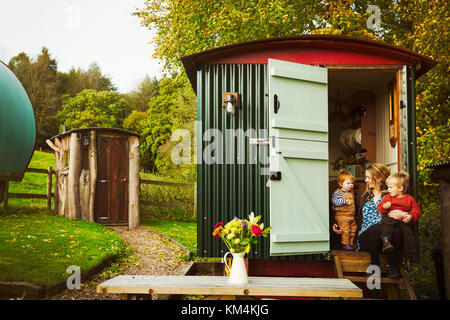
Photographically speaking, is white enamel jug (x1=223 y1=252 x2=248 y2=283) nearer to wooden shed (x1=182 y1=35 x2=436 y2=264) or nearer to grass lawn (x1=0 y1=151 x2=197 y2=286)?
wooden shed (x1=182 y1=35 x2=436 y2=264)

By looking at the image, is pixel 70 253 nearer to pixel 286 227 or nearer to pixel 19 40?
pixel 286 227

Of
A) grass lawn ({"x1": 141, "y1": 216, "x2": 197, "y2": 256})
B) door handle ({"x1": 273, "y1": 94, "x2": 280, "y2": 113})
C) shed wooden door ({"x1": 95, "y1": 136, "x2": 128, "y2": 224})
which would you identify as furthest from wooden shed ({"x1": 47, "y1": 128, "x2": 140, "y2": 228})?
door handle ({"x1": 273, "y1": 94, "x2": 280, "y2": 113})

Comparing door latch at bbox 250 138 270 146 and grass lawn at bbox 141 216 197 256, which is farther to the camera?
grass lawn at bbox 141 216 197 256

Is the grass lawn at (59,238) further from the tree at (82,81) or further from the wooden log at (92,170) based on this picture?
the tree at (82,81)

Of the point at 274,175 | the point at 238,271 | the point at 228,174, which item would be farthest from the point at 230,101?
the point at 238,271

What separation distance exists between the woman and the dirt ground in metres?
2.68

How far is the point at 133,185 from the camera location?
11.3 meters

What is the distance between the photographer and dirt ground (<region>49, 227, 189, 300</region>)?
537 centimetres

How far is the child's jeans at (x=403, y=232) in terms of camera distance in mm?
4488

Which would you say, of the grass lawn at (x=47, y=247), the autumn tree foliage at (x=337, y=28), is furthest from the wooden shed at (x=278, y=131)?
the autumn tree foliage at (x=337, y=28)

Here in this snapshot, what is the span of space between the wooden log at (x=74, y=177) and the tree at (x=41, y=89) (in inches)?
536

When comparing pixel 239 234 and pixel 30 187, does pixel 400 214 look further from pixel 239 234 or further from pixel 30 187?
pixel 30 187
